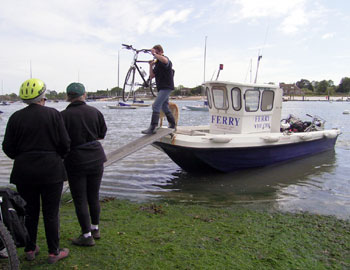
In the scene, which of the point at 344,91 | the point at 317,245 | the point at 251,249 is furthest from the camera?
the point at 344,91

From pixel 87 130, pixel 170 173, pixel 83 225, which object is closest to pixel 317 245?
pixel 83 225

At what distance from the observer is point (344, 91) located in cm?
16850

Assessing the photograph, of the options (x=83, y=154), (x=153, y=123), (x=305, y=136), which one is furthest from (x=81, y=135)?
(x=305, y=136)

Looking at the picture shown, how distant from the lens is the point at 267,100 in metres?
10.3

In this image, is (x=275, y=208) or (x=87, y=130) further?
(x=275, y=208)

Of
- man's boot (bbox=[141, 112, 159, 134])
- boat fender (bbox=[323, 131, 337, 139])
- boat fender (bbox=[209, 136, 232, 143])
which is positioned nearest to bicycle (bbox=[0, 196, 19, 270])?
man's boot (bbox=[141, 112, 159, 134])

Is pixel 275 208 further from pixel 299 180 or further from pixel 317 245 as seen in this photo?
pixel 299 180

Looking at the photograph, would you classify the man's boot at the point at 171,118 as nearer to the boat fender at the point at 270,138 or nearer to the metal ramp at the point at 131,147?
the metal ramp at the point at 131,147

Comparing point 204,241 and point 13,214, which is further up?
point 13,214

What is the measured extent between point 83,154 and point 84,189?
41 cm

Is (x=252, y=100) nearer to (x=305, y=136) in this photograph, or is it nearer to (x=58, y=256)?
(x=305, y=136)

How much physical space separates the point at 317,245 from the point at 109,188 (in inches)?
196

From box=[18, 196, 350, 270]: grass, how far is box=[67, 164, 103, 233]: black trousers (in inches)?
14.4

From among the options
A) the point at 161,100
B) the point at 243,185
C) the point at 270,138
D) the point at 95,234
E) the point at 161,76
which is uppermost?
the point at 161,76
